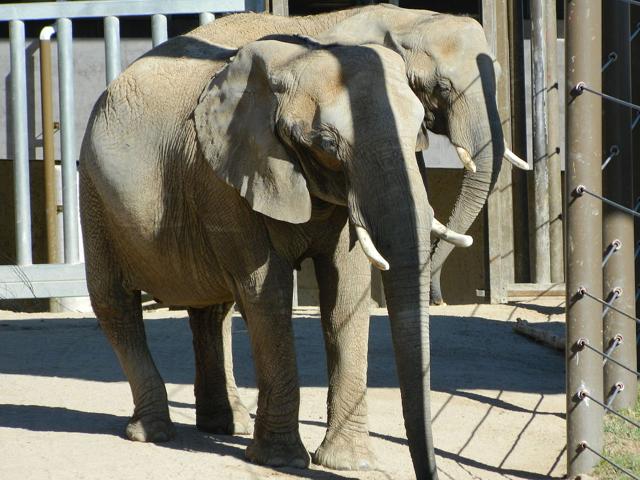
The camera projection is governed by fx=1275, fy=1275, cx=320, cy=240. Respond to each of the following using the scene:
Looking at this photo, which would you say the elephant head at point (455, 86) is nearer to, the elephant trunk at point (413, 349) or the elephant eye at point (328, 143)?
the elephant eye at point (328, 143)

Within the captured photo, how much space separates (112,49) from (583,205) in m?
6.30

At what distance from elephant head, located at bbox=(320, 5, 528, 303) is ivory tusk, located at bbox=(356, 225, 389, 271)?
287 cm

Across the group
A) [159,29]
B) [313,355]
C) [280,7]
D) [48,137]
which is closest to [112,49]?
[159,29]

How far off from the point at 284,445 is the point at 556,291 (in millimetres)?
6020

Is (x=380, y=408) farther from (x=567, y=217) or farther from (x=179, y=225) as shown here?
(x=567, y=217)

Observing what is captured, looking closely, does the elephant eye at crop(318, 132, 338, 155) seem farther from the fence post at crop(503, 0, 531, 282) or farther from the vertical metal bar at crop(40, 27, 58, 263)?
the vertical metal bar at crop(40, 27, 58, 263)

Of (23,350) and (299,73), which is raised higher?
(299,73)

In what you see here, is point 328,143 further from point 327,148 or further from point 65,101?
point 65,101

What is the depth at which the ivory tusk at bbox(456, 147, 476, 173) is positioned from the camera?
25.4 feet

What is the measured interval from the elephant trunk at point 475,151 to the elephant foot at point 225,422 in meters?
1.72

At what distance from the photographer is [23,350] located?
30.7ft

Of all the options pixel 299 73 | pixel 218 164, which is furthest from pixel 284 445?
pixel 299 73

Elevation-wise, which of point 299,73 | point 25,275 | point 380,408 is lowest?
point 380,408

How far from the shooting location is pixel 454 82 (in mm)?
8031
